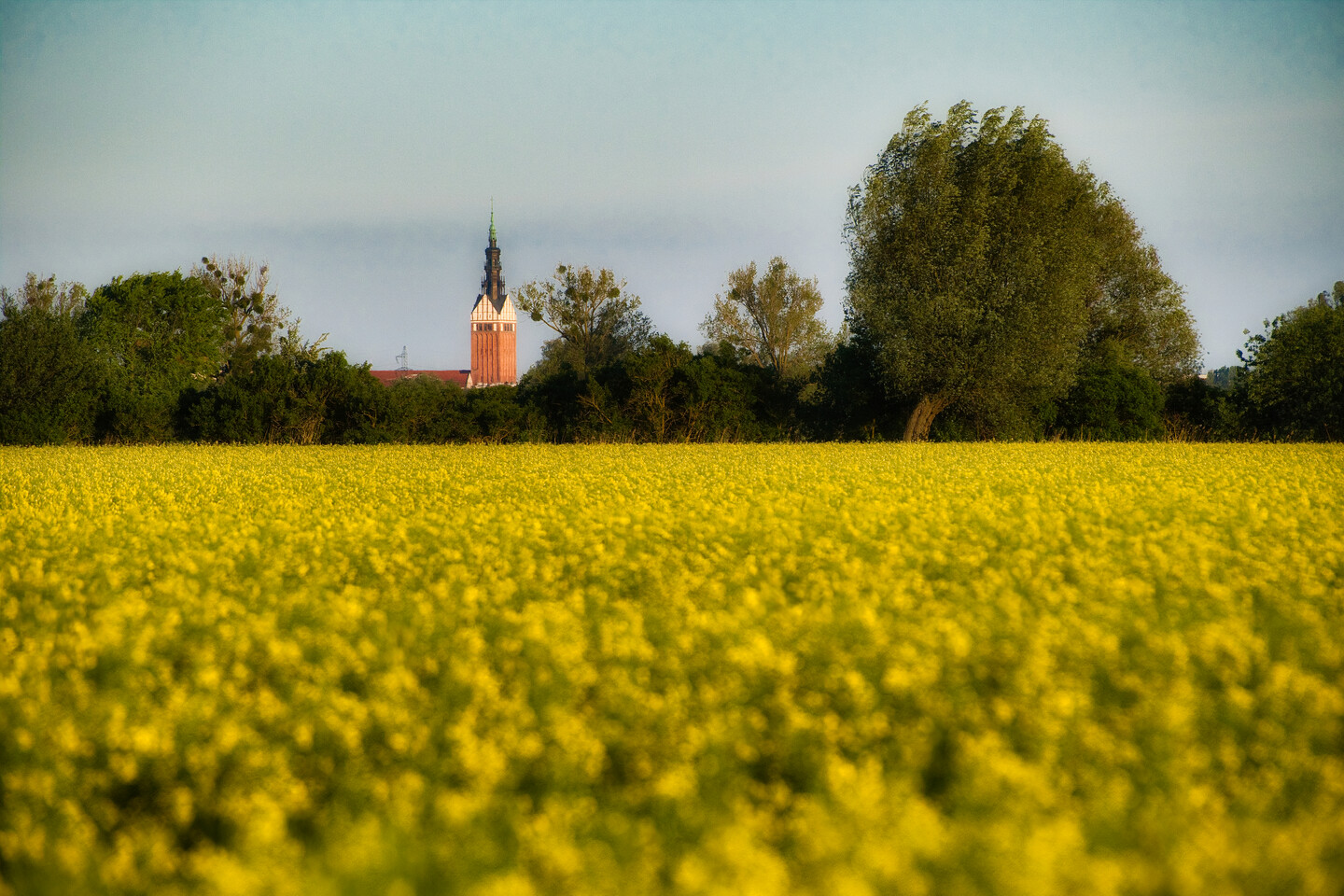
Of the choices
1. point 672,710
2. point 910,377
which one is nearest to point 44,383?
point 910,377

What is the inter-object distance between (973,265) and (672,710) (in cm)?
3215

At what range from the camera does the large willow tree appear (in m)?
34.4

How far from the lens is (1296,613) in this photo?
Answer: 21.9ft

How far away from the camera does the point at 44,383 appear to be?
1438 inches

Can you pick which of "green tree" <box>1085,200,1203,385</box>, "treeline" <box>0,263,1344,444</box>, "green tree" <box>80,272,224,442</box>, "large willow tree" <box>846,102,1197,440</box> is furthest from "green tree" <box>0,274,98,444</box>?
"green tree" <box>1085,200,1203,385</box>

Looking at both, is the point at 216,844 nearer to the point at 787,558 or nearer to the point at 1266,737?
the point at 1266,737

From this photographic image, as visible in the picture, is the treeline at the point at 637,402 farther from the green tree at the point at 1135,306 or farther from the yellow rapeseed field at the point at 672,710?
the yellow rapeseed field at the point at 672,710

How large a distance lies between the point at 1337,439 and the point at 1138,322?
30.8ft

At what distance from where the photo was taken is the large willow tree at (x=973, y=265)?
3441cm

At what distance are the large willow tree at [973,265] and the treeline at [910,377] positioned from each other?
7 centimetres

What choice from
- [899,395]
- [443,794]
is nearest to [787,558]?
[443,794]

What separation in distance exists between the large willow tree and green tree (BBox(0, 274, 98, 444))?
92.7 feet

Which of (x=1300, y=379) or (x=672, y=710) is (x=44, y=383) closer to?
(x=672, y=710)

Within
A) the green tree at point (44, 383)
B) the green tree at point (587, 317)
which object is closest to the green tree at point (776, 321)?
the green tree at point (587, 317)
